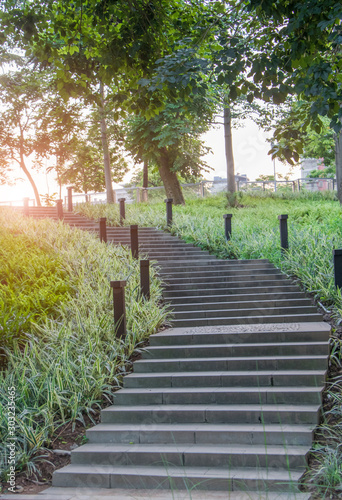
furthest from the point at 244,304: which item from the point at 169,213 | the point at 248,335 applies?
the point at 169,213

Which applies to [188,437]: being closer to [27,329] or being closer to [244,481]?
[244,481]

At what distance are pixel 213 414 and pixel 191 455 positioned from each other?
794 millimetres

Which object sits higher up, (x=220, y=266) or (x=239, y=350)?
(x=220, y=266)

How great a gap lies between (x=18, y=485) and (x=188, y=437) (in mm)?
1813

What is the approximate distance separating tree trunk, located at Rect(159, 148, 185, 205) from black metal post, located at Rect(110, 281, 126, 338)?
1671cm

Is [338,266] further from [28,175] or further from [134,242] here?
[28,175]

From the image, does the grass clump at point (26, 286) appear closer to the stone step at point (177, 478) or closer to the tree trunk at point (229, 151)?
the stone step at point (177, 478)

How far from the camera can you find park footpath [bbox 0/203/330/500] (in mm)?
4836

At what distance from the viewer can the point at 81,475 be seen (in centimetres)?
518

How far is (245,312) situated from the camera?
920 cm

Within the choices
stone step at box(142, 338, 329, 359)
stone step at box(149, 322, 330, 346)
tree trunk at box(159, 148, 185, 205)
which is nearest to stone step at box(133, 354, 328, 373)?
stone step at box(142, 338, 329, 359)

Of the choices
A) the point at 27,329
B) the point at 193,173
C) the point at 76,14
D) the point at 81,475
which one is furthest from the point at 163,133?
the point at 81,475

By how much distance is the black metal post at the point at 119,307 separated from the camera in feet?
24.1

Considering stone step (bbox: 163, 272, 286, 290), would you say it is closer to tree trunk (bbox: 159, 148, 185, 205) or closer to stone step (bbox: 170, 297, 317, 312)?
stone step (bbox: 170, 297, 317, 312)
